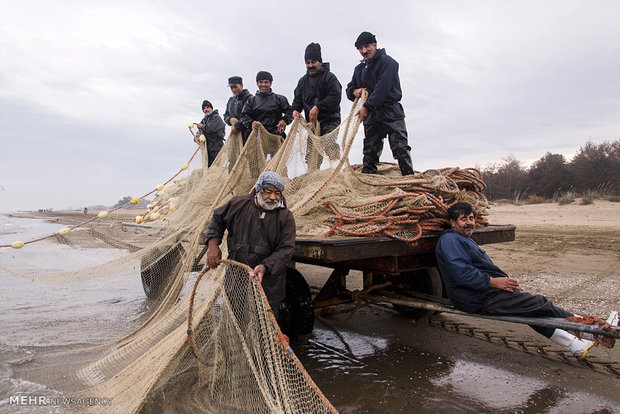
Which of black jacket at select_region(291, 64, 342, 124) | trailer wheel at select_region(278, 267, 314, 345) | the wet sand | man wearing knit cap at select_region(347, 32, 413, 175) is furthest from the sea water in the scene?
man wearing knit cap at select_region(347, 32, 413, 175)

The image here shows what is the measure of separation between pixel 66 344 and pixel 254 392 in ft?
9.82

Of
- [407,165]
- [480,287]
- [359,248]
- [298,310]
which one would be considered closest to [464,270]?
[480,287]

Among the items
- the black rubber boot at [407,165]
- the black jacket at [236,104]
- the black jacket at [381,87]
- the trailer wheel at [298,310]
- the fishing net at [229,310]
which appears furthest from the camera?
the black jacket at [236,104]

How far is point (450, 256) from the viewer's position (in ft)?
10.9

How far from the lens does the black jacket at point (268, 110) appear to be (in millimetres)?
6258

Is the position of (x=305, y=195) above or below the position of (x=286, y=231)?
above

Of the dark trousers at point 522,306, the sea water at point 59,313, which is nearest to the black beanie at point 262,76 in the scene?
the sea water at point 59,313

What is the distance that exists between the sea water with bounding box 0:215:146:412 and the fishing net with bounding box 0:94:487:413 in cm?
6

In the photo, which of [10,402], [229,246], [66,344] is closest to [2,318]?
[66,344]

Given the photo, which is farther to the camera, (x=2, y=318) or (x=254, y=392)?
(x=2, y=318)

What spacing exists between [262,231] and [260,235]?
0.03 m

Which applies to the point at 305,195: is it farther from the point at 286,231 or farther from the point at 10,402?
the point at 10,402

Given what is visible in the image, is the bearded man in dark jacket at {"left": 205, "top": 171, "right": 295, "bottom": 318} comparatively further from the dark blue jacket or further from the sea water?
the sea water

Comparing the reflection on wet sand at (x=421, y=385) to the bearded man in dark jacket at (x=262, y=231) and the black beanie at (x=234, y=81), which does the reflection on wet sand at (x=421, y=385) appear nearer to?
the bearded man in dark jacket at (x=262, y=231)
